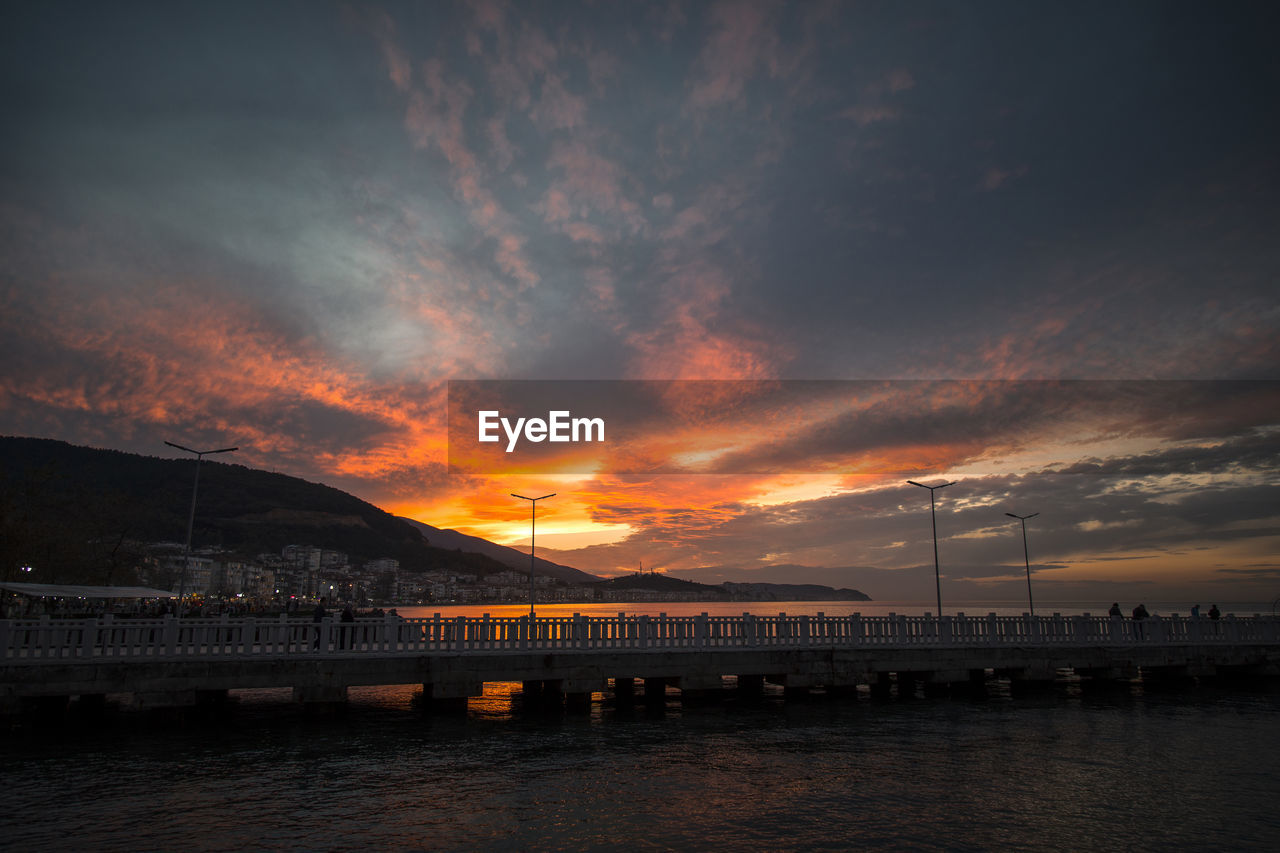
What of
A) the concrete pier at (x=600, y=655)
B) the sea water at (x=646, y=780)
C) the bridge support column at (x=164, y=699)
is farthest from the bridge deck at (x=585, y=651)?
the sea water at (x=646, y=780)

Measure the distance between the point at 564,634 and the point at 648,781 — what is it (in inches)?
409

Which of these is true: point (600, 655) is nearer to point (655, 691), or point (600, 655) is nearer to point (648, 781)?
point (655, 691)

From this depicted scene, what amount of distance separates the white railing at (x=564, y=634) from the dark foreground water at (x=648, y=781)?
2.37 meters

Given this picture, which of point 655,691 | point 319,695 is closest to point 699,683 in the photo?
point 655,691

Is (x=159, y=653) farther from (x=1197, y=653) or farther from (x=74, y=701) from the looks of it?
(x=1197, y=653)

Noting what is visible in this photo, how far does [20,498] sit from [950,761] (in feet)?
262

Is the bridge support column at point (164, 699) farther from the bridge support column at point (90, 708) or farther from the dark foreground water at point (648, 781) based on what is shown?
the bridge support column at point (90, 708)

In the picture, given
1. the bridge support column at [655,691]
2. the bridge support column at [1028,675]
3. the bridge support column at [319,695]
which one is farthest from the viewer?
the bridge support column at [1028,675]

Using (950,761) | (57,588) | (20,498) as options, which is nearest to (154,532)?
(20,498)

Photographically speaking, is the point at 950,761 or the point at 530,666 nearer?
the point at 950,761

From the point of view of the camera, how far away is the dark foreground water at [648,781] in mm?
13375

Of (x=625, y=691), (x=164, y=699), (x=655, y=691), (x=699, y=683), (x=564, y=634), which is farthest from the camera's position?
(x=655, y=691)

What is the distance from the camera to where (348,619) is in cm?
2673

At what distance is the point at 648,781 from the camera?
17.3 m
